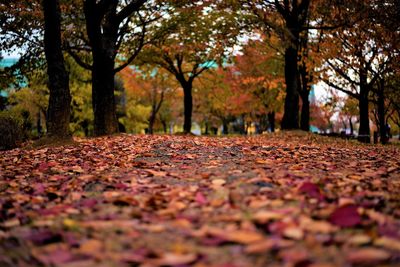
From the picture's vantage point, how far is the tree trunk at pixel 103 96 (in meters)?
13.5

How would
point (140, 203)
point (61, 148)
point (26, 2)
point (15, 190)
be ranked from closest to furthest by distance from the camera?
point (140, 203), point (15, 190), point (61, 148), point (26, 2)

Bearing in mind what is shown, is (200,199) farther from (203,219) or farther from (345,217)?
(345,217)

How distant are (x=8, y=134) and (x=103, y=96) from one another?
12.7ft

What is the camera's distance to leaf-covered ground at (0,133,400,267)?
210 cm

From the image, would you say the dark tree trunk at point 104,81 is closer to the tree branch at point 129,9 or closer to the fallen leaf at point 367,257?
the tree branch at point 129,9

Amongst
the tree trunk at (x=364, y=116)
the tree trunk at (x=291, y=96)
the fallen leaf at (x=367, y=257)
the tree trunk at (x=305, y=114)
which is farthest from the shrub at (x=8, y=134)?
the tree trunk at (x=364, y=116)

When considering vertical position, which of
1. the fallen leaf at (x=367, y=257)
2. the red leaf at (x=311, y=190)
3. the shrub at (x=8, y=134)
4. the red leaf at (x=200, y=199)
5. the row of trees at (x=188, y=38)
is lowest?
the fallen leaf at (x=367, y=257)

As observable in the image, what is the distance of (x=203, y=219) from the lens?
2.72m

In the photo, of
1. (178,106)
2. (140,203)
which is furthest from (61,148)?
(178,106)

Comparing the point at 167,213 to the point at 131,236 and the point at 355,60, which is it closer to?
the point at 131,236

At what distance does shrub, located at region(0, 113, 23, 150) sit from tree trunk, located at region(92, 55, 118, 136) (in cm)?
307

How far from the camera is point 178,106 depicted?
5847cm

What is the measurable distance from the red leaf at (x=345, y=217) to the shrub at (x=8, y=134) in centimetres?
1008

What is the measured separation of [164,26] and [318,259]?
16.9m
